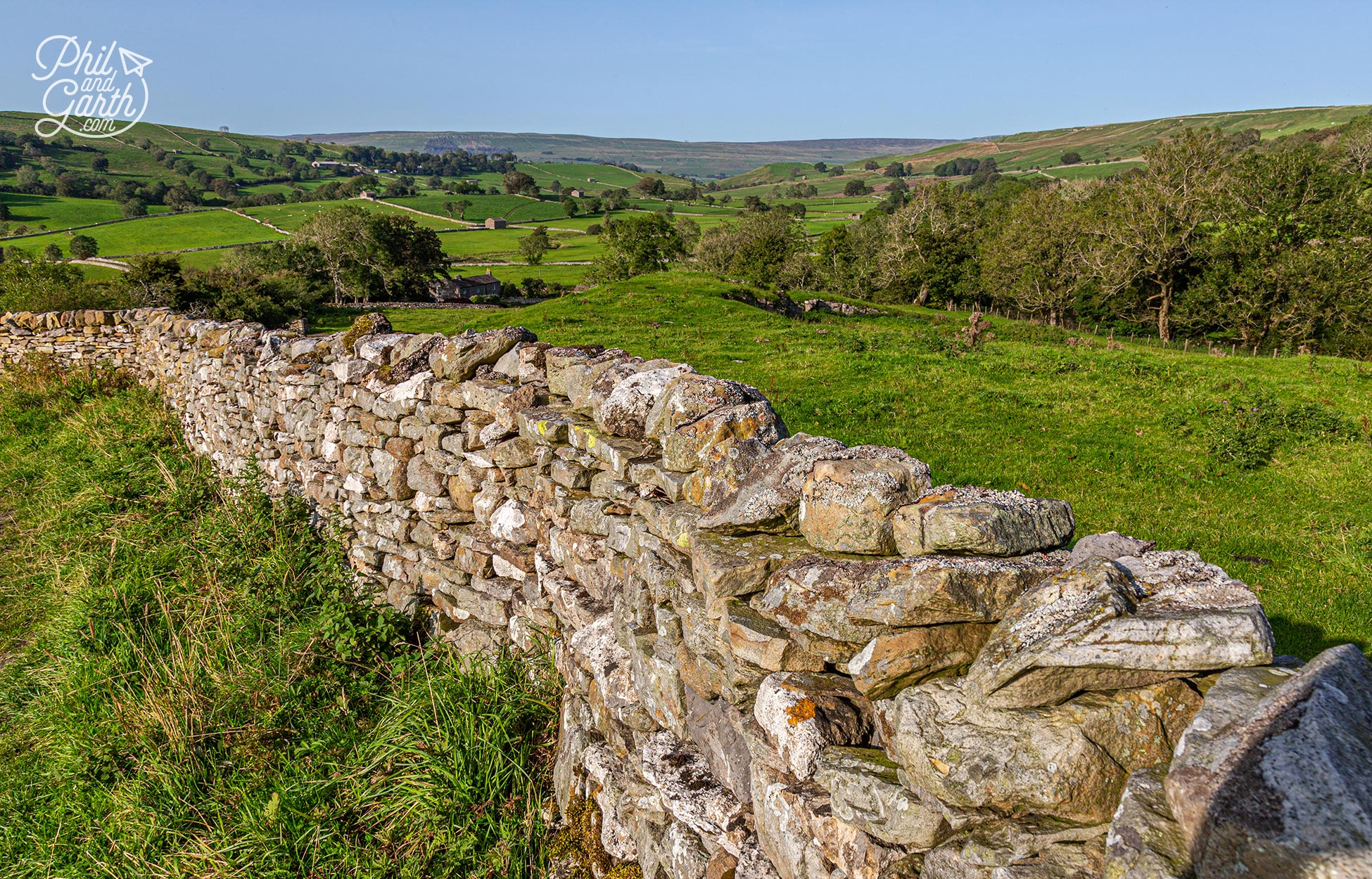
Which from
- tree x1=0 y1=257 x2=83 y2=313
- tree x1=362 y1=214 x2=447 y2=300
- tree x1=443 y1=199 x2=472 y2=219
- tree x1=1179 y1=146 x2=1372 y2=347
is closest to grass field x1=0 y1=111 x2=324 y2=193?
tree x1=443 y1=199 x2=472 y2=219

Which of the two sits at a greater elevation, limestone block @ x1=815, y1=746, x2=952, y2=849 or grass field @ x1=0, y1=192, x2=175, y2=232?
grass field @ x1=0, y1=192, x2=175, y2=232

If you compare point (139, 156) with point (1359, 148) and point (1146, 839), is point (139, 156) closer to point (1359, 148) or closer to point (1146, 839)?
point (1359, 148)

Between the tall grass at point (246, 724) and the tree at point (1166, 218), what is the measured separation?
1763 inches

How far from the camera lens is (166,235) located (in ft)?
305

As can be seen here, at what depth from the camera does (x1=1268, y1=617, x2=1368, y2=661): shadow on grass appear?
546 centimetres

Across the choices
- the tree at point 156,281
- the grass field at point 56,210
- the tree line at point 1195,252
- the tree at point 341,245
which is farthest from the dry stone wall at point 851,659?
the grass field at point 56,210

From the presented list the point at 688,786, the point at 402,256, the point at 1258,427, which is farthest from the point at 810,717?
the point at 402,256

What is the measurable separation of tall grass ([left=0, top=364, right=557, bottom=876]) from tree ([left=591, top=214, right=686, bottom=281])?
185 ft

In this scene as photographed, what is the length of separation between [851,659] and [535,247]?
98426 mm

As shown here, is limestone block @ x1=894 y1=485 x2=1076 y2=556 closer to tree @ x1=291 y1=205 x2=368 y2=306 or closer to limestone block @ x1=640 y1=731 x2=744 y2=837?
limestone block @ x1=640 y1=731 x2=744 y2=837

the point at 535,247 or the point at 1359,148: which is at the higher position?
the point at 1359,148

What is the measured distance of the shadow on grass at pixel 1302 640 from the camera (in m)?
5.46

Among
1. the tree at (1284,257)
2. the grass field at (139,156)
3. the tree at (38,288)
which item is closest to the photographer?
Result: the tree at (38,288)

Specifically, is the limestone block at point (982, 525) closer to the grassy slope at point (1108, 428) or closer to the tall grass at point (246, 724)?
the tall grass at point (246, 724)
